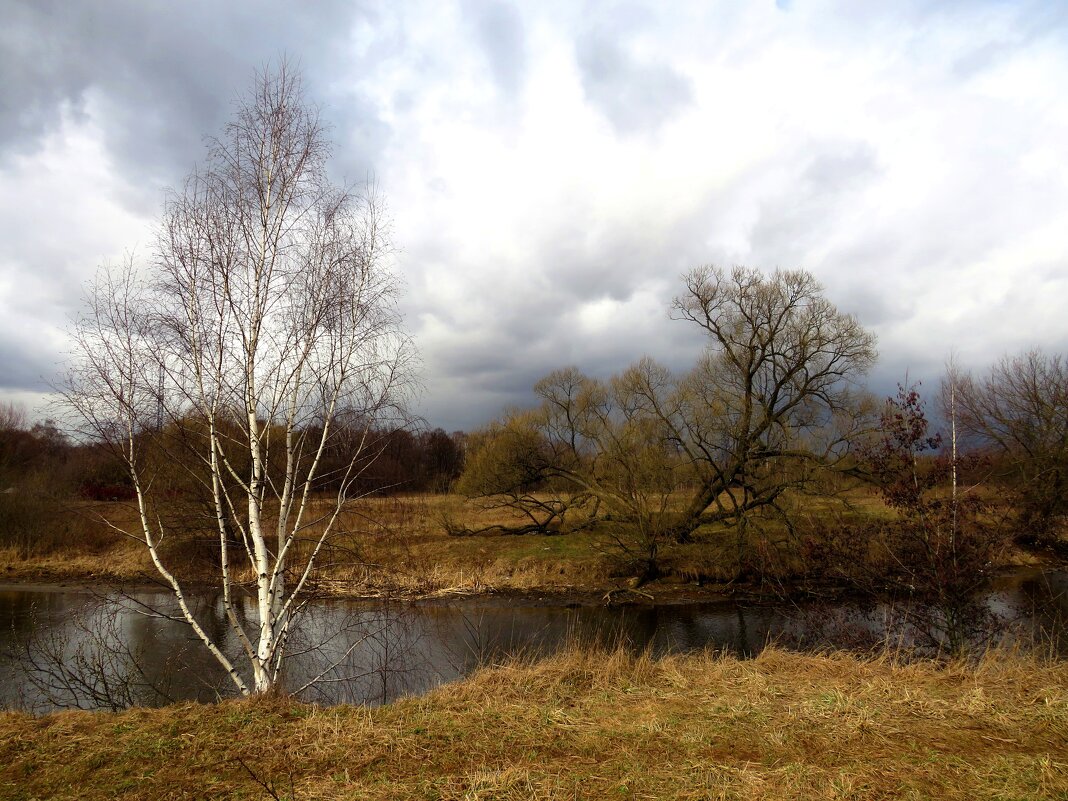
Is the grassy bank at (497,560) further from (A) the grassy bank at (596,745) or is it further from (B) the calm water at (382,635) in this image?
(A) the grassy bank at (596,745)

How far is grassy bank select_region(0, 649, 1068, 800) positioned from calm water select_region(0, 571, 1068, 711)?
2050 mm

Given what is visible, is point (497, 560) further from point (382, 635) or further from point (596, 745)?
point (596, 745)

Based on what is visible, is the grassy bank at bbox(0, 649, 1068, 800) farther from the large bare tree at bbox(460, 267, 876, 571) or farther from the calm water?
the large bare tree at bbox(460, 267, 876, 571)

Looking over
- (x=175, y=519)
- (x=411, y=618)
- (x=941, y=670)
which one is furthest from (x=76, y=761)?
(x=411, y=618)

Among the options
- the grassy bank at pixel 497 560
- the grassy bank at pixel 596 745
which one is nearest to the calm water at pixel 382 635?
the grassy bank at pixel 497 560

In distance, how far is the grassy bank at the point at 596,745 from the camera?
14.4 feet

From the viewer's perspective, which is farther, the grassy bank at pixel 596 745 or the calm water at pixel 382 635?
the calm water at pixel 382 635

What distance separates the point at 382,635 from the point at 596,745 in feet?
31.6

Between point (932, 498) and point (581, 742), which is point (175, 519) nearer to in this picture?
point (581, 742)

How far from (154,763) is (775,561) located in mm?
18613

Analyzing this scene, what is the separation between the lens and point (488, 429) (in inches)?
1183

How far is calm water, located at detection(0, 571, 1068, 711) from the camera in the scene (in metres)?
9.56

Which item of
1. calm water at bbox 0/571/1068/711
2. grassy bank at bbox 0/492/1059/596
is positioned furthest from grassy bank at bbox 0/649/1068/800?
grassy bank at bbox 0/492/1059/596

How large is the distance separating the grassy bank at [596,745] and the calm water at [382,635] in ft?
6.72
